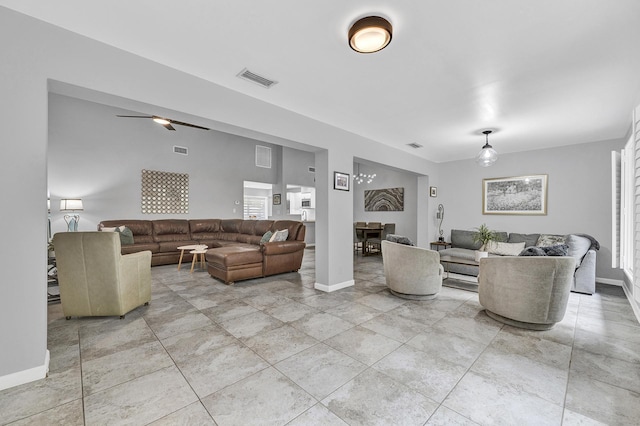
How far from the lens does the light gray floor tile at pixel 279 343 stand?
2.22 meters

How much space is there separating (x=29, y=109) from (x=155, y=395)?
2.15 m

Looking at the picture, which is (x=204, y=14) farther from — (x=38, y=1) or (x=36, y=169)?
(x=36, y=169)

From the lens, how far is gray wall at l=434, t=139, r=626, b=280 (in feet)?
15.5

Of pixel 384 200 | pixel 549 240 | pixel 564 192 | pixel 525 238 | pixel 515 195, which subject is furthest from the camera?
pixel 384 200

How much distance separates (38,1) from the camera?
1743 millimetres

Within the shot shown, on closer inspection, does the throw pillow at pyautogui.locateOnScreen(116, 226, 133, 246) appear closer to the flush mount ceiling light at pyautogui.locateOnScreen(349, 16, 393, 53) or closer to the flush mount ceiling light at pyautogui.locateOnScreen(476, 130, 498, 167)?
the flush mount ceiling light at pyautogui.locateOnScreen(349, 16, 393, 53)

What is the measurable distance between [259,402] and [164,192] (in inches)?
264

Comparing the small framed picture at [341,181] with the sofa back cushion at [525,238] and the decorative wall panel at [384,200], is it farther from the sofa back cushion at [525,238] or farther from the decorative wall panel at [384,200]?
the decorative wall panel at [384,200]

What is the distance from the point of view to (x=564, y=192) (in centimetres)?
514

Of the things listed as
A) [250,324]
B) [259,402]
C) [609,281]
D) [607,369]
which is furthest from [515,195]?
[259,402]

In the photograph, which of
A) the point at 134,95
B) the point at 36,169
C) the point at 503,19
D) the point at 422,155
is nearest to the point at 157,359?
the point at 36,169

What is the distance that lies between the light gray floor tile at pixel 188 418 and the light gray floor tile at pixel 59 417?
0.45 meters

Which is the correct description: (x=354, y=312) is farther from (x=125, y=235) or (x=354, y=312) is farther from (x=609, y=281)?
(x=125, y=235)

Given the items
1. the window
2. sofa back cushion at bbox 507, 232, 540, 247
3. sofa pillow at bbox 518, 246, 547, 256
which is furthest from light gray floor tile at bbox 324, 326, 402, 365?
the window
